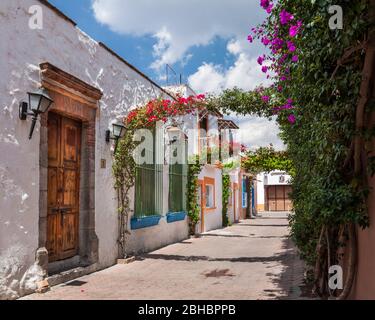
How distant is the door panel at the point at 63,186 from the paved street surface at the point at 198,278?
2.20 feet

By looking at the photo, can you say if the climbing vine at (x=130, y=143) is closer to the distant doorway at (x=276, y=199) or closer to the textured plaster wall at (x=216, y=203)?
the textured plaster wall at (x=216, y=203)

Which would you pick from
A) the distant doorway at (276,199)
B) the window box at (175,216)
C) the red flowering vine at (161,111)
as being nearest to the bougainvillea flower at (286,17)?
the red flowering vine at (161,111)

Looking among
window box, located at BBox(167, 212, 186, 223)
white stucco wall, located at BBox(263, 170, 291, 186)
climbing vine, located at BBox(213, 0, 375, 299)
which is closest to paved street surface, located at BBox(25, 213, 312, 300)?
window box, located at BBox(167, 212, 186, 223)

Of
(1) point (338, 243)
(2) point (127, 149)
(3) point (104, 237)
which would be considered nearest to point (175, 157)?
(2) point (127, 149)

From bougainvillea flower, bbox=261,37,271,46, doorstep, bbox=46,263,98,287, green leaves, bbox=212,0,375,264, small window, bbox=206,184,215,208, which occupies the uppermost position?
bougainvillea flower, bbox=261,37,271,46

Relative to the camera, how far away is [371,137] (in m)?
3.79

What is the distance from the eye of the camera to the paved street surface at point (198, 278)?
239 inches

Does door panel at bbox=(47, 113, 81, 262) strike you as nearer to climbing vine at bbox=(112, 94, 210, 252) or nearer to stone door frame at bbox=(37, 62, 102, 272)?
stone door frame at bbox=(37, 62, 102, 272)

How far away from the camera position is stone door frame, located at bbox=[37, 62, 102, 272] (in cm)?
646

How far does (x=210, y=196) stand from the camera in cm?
1972

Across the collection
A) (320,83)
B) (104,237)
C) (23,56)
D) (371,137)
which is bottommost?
(104,237)

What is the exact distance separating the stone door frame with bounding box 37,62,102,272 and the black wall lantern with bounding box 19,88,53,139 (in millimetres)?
368

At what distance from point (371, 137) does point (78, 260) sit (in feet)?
18.2
